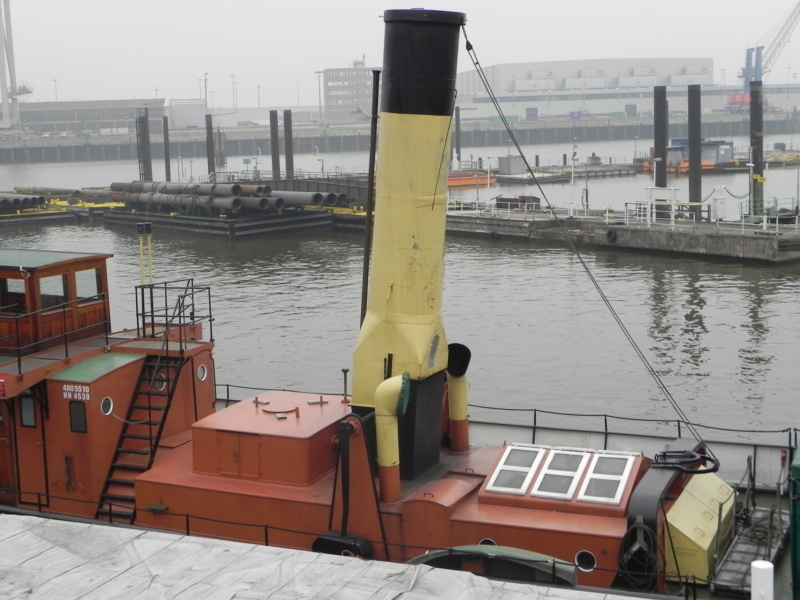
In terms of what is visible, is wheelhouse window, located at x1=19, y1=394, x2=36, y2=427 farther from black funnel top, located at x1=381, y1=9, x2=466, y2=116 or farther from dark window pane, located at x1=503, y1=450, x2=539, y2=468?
dark window pane, located at x1=503, y1=450, x2=539, y2=468

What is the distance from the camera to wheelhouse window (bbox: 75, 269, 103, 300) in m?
15.1

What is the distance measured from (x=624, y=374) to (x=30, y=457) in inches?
666

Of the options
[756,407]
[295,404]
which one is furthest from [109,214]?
[295,404]

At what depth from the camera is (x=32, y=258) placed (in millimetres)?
14875

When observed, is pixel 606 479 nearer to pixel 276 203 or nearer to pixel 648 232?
pixel 648 232

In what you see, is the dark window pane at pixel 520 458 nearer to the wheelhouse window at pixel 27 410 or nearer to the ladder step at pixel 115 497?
the ladder step at pixel 115 497

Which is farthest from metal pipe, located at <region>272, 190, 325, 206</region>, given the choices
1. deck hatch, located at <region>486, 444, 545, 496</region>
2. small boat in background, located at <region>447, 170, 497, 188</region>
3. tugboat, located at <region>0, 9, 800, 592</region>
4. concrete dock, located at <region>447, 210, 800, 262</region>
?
deck hatch, located at <region>486, 444, 545, 496</region>

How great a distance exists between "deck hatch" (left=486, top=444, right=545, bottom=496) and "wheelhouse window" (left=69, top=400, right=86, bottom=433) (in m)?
5.55

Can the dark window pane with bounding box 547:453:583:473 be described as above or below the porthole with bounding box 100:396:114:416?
below

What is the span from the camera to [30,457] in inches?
550

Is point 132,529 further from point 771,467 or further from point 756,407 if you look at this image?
point 756,407

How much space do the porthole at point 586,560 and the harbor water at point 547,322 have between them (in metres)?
13.2

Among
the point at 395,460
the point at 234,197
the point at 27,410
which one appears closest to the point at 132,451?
the point at 27,410

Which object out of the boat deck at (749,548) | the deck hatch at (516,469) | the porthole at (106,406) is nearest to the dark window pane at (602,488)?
the deck hatch at (516,469)
